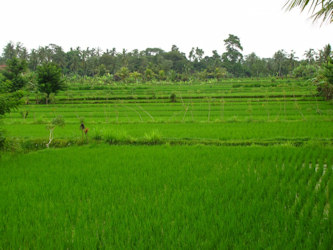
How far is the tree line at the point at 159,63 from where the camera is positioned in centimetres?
4121

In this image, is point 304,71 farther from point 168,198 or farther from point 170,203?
point 170,203

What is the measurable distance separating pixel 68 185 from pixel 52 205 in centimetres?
81

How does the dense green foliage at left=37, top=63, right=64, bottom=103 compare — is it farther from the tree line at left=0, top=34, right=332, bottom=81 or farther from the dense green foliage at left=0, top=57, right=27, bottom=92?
the tree line at left=0, top=34, right=332, bottom=81

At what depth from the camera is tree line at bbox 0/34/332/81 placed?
4121 centimetres

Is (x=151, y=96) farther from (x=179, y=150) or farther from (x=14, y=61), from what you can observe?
(x=179, y=150)

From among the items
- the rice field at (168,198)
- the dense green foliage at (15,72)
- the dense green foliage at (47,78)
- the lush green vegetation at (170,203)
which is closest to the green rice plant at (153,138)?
the rice field at (168,198)

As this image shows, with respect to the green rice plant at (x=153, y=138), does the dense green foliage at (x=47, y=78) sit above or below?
above

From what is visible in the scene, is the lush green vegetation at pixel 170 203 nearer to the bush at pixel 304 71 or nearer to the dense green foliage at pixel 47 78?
the dense green foliage at pixel 47 78

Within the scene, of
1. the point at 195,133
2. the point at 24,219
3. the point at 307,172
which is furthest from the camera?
the point at 195,133

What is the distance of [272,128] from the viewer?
902 cm

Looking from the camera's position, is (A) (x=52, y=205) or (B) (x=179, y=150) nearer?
(A) (x=52, y=205)

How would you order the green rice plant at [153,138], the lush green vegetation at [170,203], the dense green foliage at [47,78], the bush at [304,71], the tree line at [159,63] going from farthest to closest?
the tree line at [159,63] → the bush at [304,71] → the dense green foliage at [47,78] → the green rice plant at [153,138] → the lush green vegetation at [170,203]

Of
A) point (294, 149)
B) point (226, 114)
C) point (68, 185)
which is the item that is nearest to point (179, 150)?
point (294, 149)

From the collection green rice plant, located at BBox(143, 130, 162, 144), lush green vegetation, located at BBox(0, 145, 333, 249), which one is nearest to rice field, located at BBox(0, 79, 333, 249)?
lush green vegetation, located at BBox(0, 145, 333, 249)
